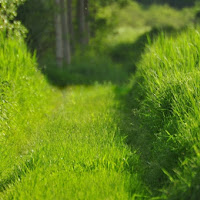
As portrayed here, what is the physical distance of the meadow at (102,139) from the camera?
4.00m

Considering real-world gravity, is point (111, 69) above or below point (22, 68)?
below

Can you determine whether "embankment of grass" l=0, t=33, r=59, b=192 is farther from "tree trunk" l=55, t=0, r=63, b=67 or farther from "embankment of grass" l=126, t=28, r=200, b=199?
"tree trunk" l=55, t=0, r=63, b=67

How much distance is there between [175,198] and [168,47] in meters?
4.62

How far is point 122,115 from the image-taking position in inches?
283

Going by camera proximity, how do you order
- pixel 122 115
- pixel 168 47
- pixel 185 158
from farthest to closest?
pixel 168 47 → pixel 122 115 → pixel 185 158

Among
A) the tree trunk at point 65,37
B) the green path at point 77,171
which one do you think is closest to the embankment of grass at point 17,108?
the green path at point 77,171

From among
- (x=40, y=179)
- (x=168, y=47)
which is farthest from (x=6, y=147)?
(x=168, y=47)

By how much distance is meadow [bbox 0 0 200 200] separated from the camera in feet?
13.1

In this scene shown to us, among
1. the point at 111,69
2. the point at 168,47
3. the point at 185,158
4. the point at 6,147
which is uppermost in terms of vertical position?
the point at 168,47

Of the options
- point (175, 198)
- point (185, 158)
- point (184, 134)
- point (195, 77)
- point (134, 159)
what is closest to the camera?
point (175, 198)

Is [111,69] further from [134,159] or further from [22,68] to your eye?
[134,159]

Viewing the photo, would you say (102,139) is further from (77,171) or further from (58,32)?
(58,32)

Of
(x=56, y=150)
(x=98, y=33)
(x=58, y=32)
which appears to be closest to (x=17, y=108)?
(x=56, y=150)

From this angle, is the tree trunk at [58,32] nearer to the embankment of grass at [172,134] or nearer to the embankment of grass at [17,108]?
the embankment of grass at [17,108]
